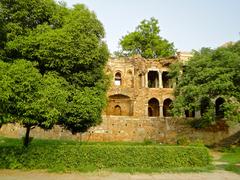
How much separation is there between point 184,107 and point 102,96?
1372 centimetres

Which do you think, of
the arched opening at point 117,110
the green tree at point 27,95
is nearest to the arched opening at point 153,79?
the arched opening at point 117,110

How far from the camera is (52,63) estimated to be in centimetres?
1413

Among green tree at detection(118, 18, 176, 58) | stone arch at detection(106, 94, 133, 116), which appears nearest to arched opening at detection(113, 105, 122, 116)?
stone arch at detection(106, 94, 133, 116)

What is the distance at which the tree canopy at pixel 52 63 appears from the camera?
519 inches

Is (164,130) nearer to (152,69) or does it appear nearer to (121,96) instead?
(121,96)

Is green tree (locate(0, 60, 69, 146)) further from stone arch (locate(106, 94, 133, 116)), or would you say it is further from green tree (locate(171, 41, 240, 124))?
stone arch (locate(106, 94, 133, 116))

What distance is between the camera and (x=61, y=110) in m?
14.0

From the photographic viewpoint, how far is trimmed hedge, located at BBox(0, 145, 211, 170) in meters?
14.6

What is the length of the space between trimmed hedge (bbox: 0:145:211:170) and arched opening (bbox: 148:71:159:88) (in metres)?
26.3

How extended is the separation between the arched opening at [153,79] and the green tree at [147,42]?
3786 millimetres

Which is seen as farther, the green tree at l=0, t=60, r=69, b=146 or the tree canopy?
the tree canopy

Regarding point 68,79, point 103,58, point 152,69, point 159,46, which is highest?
point 159,46

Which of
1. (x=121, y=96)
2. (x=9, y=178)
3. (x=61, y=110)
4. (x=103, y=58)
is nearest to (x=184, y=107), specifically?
(x=121, y=96)

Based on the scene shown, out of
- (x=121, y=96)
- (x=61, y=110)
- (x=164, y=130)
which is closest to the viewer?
(x=61, y=110)
